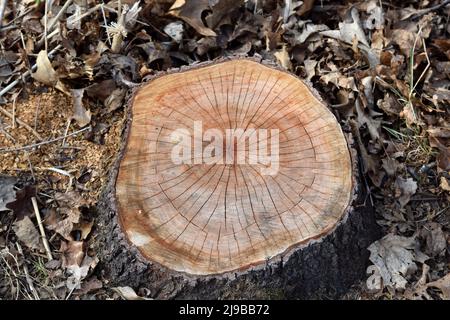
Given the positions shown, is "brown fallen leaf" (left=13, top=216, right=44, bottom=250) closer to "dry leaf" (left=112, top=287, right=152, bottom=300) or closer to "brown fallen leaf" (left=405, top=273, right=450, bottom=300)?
"dry leaf" (left=112, top=287, right=152, bottom=300)

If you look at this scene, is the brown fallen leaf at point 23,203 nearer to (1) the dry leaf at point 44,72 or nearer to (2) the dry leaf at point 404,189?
(1) the dry leaf at point 44,72

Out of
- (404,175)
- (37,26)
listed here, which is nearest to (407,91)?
(404,175)

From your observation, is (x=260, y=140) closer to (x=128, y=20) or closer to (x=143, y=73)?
(x=143, y=73)

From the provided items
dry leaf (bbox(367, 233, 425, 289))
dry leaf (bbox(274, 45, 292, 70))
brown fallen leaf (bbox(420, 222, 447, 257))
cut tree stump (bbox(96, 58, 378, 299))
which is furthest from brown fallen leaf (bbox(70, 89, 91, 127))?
brown fallen leaf (bbox(420, 222, 447, 257))
